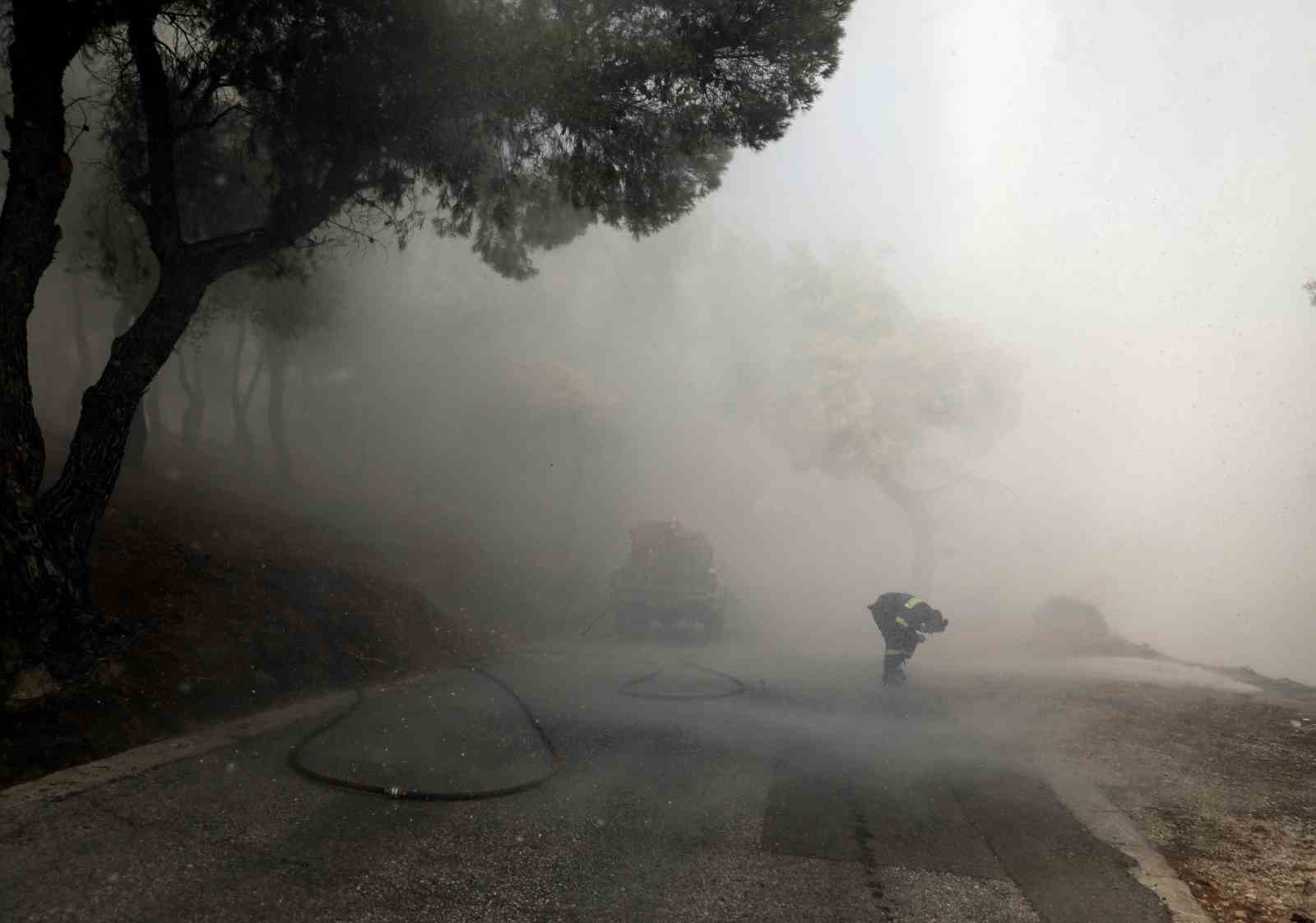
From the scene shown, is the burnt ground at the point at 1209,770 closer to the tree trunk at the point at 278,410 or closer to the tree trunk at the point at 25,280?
the tree trunk at the point at 25,280

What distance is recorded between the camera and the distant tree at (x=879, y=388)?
26.6m

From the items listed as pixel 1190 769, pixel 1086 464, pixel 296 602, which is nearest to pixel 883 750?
pixel 1190 769

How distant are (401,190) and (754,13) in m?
4.78

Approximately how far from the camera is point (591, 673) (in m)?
12.0

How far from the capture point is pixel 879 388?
2659 cm

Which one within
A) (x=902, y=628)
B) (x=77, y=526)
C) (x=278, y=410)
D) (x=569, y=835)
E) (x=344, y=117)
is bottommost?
(x=569, y=835)

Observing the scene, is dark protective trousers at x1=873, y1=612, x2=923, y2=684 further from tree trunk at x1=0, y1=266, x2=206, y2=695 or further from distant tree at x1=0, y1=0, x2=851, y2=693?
tree trunk at x1=0, y1=266, x2=206, y2=695

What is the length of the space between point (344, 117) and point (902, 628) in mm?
9851

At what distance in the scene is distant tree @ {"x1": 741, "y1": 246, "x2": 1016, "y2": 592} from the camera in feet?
87.2

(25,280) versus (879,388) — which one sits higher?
(879,388)

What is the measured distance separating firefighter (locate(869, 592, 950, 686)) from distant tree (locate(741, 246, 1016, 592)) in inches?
580

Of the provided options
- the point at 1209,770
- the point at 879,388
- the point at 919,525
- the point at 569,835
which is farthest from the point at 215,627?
the point at 919,525

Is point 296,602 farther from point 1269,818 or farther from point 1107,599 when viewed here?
point 1107,599

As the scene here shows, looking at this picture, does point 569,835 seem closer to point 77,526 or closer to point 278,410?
point 77,526
